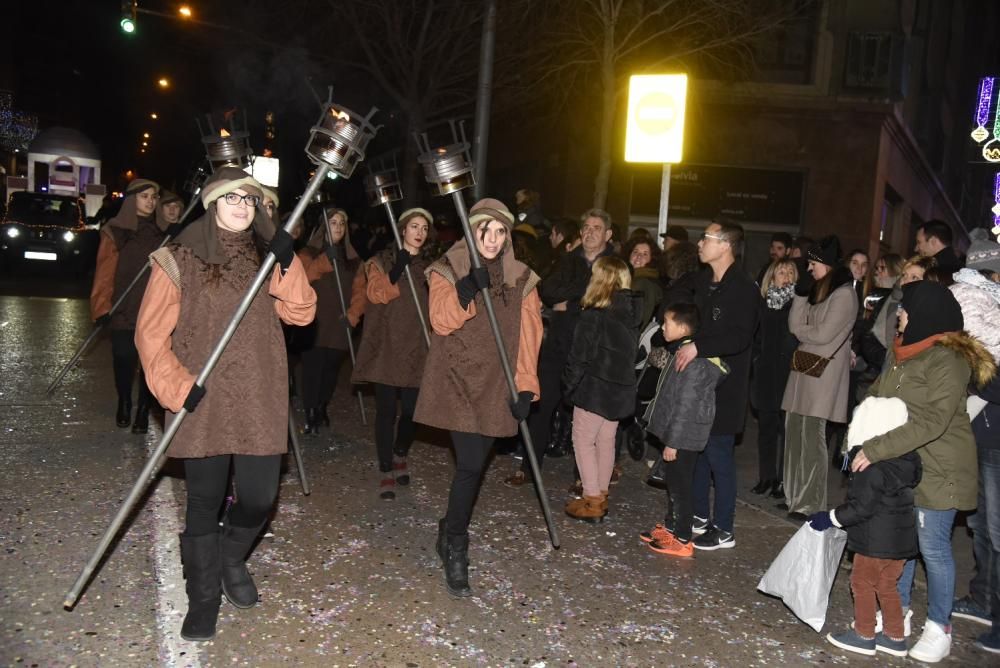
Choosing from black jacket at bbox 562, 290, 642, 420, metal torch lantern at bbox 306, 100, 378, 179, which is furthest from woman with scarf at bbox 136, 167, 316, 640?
black jacket at bbox 562, 290, 642, 420

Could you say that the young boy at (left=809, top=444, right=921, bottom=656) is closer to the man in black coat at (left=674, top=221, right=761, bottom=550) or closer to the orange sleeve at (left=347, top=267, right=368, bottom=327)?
the man in black coat at (left=674, top=221, right=761, bottom=550)

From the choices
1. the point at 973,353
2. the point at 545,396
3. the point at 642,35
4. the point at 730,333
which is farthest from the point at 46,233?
the point at 973,353

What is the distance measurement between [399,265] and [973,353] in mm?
3818

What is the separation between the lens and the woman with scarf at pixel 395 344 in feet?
21.8

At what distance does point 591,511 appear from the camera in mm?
6250

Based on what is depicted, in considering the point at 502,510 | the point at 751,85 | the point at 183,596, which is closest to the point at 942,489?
the point at 502,510

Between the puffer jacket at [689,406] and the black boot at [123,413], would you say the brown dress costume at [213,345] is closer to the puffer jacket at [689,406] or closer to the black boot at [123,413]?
the puffer jacket at [689,406]

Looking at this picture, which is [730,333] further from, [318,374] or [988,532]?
[318,374]

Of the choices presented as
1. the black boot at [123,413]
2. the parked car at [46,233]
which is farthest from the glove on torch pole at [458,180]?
the parked car at [46,233]

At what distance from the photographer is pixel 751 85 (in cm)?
1836

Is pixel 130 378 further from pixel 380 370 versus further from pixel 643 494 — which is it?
pixel 643 494

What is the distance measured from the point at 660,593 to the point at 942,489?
1560 millimetres

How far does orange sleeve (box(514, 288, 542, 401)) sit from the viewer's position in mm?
5055

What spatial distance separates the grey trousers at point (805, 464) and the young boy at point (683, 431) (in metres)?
1.15
